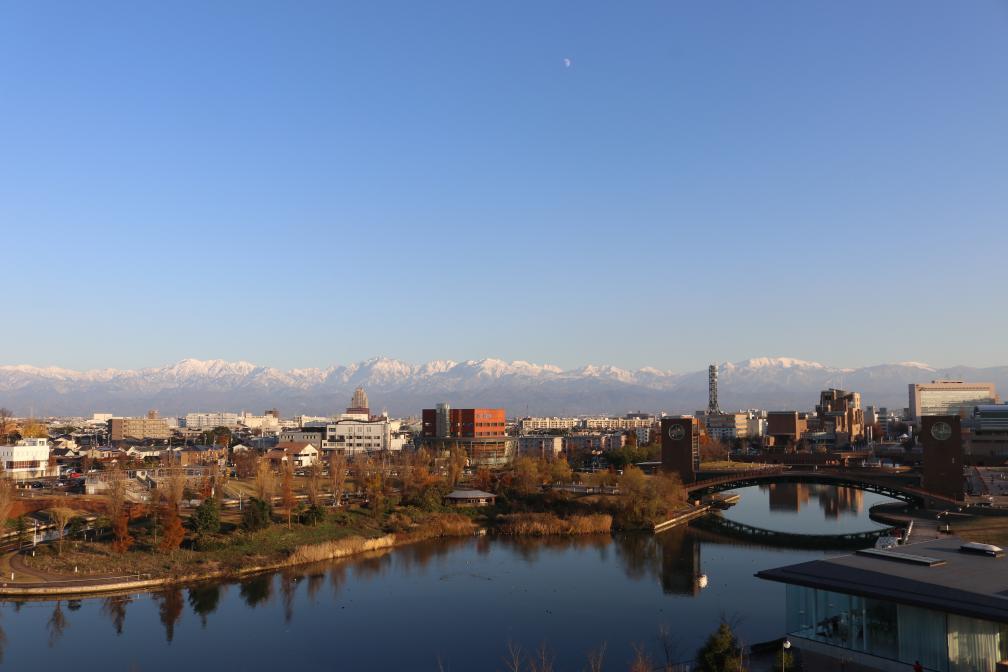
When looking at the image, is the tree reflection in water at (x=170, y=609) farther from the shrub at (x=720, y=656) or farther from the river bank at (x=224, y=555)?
the shrub at (x=720, y=656)

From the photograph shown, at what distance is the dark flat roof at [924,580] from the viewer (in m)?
13.1

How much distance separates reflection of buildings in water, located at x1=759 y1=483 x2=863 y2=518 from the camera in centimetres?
5541

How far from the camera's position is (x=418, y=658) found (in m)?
21.3

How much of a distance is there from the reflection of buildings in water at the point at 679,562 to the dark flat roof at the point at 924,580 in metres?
13.3

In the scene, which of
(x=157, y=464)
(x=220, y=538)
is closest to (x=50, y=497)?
(x=220, y=538)

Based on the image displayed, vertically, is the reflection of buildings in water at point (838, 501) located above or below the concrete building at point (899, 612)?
below

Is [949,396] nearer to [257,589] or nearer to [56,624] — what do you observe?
[257,589]

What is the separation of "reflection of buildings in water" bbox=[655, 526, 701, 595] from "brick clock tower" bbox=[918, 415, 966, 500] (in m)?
14.4

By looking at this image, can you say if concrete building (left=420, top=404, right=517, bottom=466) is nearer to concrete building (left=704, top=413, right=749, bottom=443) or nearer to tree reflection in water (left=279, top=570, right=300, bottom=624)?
tree reflection in water (left=279, top=570, right=300, bottom=624)

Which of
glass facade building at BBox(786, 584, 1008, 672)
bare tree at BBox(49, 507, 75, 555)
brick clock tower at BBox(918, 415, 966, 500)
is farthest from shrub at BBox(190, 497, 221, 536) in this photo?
brick clock tower at BBox(918, 415, 966, 500)

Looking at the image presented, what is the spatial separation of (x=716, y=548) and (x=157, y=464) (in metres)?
45.8

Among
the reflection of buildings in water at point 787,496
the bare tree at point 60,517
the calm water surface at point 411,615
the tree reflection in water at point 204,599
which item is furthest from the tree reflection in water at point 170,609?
the reflection of buildings in water at point 787,496

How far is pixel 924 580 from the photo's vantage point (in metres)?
14.4

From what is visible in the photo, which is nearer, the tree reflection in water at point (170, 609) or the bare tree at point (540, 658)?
the bare tree at point (540, 658)
